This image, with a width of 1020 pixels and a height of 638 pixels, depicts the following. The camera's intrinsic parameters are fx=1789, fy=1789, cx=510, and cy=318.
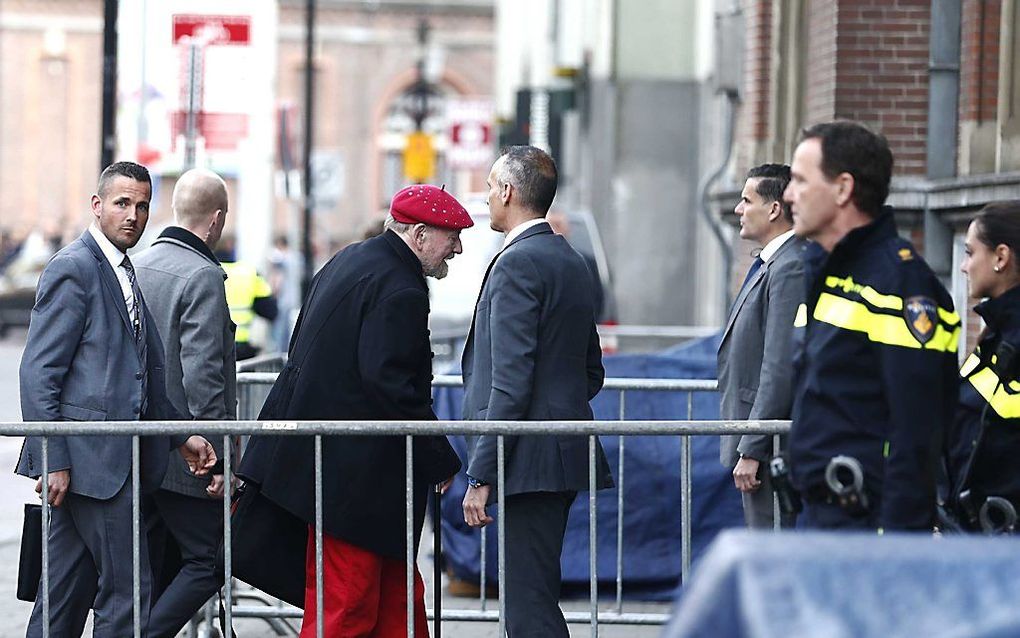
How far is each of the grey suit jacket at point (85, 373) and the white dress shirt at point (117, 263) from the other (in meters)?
0.04

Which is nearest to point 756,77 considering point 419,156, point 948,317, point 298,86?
point 948,317

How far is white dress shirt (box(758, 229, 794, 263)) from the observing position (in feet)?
21.1

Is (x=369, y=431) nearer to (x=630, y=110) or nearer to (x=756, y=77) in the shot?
(x=756, y=77)

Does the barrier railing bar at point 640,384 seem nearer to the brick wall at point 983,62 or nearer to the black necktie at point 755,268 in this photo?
the black necktie at point 755,268

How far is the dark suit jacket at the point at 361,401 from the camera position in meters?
5.96

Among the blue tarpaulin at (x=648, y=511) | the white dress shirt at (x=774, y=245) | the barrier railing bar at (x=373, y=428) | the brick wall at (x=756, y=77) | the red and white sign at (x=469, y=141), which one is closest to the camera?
the barrier railing bar at (x=373, y=428)

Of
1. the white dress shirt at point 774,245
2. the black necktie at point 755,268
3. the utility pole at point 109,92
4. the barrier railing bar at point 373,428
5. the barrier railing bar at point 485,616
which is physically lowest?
the barrier railing bar at point 485,616

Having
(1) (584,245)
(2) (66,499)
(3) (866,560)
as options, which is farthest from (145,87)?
(3) (866,560)

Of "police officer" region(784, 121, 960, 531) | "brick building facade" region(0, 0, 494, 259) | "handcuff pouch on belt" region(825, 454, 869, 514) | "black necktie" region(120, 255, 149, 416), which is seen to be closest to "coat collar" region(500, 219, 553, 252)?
"black necktie" region(120, 255, 149, 416)

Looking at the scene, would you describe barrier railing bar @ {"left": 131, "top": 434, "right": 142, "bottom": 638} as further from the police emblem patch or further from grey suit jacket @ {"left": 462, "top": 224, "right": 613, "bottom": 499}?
the police emblem patch

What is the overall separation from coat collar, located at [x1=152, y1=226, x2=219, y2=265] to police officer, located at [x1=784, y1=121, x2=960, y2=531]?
3148 millimetres

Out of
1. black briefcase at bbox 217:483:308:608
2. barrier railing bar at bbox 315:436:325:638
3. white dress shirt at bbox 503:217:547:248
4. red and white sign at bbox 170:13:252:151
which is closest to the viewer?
barrier railing bar at bbox 315:436:325:638

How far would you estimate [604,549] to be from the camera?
871cm

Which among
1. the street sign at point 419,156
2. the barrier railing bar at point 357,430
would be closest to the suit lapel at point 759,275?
the barrier railing bar at point 357,430
